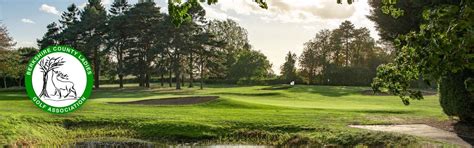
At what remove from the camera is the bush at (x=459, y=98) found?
1605 cm

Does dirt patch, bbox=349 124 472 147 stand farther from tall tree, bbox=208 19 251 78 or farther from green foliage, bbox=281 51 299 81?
tall tree, bbox=208 19 251 78

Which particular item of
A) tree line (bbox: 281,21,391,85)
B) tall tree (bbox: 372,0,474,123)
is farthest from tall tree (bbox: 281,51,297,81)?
tall tree (bbox: 372,0,474,123)

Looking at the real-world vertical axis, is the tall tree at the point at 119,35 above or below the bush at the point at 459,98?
above

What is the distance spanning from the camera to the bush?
52.6ft

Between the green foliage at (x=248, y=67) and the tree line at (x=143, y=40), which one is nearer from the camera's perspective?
the tree line at (x=143, y=40)

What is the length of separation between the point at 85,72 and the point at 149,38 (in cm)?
4031

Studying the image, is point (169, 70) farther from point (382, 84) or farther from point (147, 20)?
point (382, 84)

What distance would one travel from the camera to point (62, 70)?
1678 centimetres

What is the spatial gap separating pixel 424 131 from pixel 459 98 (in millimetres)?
2327

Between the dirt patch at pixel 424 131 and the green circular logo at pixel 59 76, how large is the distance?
32.9ft

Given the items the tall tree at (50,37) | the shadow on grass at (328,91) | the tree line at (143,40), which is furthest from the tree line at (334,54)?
→ the tall tree at (50,37)

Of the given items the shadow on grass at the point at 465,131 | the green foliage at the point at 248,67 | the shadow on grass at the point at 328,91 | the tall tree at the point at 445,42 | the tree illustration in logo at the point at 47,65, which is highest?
the green foliage at the point at 248,67

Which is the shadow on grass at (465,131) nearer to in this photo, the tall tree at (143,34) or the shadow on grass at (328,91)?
the shadow on grass at (328,91)

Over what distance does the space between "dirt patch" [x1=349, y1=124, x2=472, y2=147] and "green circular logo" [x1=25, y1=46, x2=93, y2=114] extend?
10.0m
